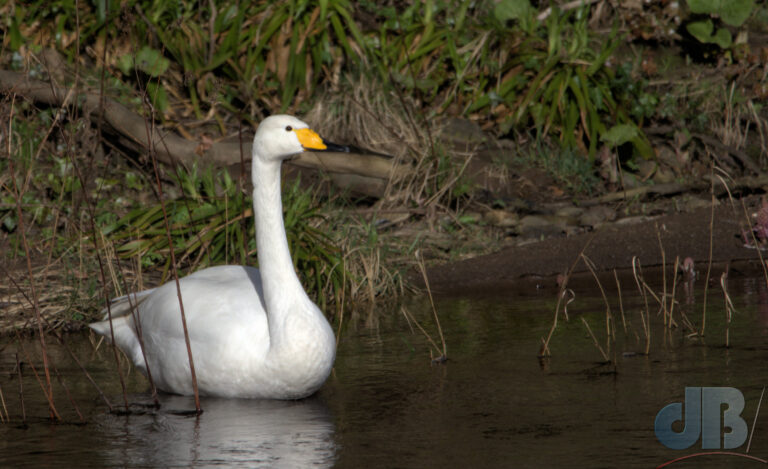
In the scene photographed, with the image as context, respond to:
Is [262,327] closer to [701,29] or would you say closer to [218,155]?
[218,155]

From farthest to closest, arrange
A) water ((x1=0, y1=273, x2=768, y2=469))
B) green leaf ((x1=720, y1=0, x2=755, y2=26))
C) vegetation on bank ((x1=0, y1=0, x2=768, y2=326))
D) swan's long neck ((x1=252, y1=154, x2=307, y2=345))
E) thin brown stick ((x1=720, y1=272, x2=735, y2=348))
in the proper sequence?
green leaf ((x1=720, y1=0, x2=755, y2=26)), vegetation on bank ((x1=0, y1=0, x2=768, y2=326)), thin brown stick ((x1=720, y1=272, x2=735, y2=348)), swan's long neck ((x1=252, y1=154, x2=307, y2=345)), water ((x1=0, y1=273, x2=768, y2=469))

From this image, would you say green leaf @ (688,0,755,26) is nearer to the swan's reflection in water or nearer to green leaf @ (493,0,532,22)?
green leaf @ (493,0,532,22)

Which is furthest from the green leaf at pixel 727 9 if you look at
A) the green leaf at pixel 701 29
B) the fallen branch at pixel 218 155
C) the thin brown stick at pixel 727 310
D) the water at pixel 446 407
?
the thin brown stick at pixel 727 310

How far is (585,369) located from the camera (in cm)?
539

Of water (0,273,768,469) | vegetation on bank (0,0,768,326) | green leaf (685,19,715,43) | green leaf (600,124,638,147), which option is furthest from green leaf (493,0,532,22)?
water (0,273,768,469)

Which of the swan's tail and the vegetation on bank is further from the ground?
the vegetation on bank

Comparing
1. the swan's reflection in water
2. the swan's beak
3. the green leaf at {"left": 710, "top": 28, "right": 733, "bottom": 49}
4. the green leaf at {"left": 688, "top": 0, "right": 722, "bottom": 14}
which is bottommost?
the swan's reflection in water

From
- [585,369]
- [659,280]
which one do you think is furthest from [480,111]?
[585,369]

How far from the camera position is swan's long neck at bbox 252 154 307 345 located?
205 inches

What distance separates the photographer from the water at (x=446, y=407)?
4133 millimetres

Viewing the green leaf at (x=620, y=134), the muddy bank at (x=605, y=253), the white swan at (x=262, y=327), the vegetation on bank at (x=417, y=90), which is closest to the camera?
the white swan at (x=262, y=327)

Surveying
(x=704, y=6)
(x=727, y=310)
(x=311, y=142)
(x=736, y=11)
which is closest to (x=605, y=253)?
(x=727, y=310)

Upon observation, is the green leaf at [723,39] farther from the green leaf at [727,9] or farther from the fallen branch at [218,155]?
the fallen branch at [218,155]

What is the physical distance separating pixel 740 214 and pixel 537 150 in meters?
2.66
